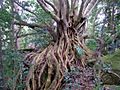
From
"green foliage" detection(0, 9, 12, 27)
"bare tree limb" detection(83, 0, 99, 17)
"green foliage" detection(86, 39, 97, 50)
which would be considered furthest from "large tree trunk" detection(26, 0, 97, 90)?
"green foliage" detection(0, 9, 12, 27)

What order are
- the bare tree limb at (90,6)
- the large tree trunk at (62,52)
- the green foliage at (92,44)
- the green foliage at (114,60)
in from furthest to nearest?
1. the bare tree limb at (90,6)
2. the green foliage at (92,44)
3. the green foliage at (114,60)
4. the large tree trunk at (62,52)

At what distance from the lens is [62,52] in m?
4.46

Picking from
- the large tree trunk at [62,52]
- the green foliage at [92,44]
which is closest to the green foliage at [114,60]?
the large tree trunk at [62,52]

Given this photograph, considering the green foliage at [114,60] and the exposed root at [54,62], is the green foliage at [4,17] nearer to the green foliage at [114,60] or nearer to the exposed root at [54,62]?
the exposed root at [54,62]

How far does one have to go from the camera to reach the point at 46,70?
13.9 feet

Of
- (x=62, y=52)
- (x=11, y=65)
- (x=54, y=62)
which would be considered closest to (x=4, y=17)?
(x=11, y=65)

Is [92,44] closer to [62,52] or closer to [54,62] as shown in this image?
[62,52]

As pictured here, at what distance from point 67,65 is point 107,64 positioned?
0.57 metres

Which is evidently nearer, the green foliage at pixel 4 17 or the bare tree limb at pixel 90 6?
the green foliage at pixel 4 17

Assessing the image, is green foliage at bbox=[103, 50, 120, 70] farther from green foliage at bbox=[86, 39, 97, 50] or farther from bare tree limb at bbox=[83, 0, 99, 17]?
bare tree limb at bbox=[83, 0, 99, 17]

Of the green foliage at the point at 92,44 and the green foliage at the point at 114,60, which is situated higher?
the green foliage at the point at 92,44

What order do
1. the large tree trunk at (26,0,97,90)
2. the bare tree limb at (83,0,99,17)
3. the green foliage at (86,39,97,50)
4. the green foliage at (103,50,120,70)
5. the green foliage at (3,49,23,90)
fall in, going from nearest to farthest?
the green foliage at (3,49,23,90) → the large tree trunk at (26,0,97,90) → the green foliage at (103,50,120,70) → the green foliage at (86,39,97,50) → the bare tree limb at (83,0,99,17)

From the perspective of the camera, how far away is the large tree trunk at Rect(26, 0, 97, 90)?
13.2 ft

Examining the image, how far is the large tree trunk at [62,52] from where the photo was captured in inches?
158
